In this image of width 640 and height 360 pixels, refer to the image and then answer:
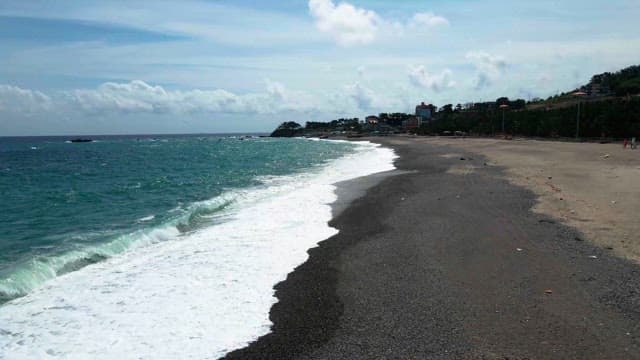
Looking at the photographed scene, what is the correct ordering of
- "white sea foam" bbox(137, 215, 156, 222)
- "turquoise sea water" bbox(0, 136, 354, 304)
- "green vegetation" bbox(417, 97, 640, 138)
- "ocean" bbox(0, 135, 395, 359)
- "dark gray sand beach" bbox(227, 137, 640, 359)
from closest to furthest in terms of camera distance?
"dark gray sand beach" bbox(227, 137, 640, 359), "ocean" bbox(0, 135, 395, 359), "turquoise sea water" bbox(0, 136, 354, 304), "white sea foam" bbox(137, 215, 156, 222), "green vegetation" bbox(417, 97, 640, 138)

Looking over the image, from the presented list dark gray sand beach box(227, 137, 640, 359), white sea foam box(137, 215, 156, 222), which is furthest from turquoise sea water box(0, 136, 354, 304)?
dark gray sand beach box(227, 137, 640, 359)

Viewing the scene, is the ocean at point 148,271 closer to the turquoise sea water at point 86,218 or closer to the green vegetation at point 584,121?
the turquoise sea water at point 86,218

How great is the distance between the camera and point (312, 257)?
434 inches

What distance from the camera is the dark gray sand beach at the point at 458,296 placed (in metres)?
6.28

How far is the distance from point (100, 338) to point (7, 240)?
9.86m

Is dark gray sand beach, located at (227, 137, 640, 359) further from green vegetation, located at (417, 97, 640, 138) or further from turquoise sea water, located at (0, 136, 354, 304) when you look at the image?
green vegetation, located at (417, 97, 640, 138)

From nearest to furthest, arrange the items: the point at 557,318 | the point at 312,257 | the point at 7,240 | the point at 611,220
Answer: the point at 557,318 → the point at 312,257 → the point at 611,220 → the point at 7,240

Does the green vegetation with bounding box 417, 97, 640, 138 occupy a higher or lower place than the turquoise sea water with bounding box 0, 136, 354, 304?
higher

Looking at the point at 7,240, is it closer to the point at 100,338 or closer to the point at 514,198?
the point at 100,338

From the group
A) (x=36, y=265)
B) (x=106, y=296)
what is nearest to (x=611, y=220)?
(x=106, y=296)

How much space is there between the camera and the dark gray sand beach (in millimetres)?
6281

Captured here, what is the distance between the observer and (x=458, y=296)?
26.2 feet

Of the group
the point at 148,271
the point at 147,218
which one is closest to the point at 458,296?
the point at 148,271

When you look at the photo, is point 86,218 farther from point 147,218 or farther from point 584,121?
point 584,121
